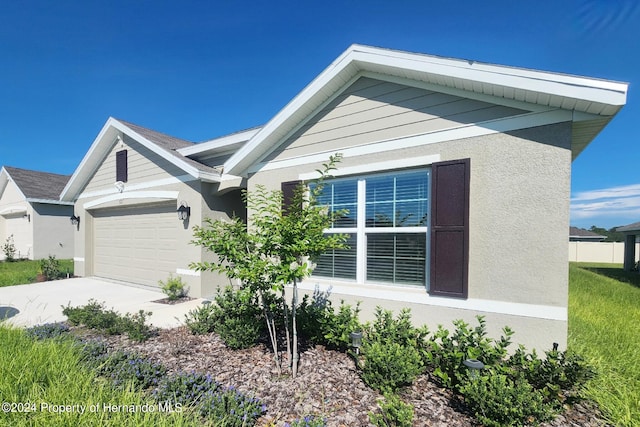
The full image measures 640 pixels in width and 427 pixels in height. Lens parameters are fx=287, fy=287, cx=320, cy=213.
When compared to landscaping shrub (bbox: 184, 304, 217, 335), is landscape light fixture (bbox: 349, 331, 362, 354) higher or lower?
higher

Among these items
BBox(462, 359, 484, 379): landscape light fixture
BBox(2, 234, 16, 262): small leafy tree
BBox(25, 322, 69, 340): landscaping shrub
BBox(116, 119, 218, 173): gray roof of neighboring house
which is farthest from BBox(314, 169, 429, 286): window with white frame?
BBox(2, 234, 16, 262): small leafy tree

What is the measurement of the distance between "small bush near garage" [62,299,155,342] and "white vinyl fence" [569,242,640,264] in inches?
1356

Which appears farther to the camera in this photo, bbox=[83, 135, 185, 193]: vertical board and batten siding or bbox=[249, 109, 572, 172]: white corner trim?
bbox=[83, 135, 185, 193]: vertical board and batten siding

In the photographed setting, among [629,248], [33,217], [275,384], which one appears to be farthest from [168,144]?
[629,248]

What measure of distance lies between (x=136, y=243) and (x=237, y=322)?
24.0 ft

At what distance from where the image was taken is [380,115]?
16.4 ft

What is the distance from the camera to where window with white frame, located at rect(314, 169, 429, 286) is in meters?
4.66

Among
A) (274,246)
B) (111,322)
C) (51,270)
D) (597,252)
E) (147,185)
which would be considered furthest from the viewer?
(597,252)

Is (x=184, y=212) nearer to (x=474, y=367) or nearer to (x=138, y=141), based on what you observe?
(x=138, y=141)

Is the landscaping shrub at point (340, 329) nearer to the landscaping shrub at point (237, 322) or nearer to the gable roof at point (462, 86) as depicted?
the landscaping shrub at point (237, 322)

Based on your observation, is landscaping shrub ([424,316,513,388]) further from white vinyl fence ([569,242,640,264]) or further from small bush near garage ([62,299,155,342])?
white vinyl fence ([569,242,640,264])

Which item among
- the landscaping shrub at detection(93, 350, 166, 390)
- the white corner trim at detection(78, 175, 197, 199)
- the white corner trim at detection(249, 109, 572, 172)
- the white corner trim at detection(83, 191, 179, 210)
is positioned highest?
the white corner trim at detection(249, 109, 572, 172)

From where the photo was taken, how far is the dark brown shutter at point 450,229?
4.14 metres

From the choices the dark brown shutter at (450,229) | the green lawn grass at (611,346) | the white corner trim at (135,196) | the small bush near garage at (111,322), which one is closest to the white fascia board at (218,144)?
the white corner trim at (135,196)
